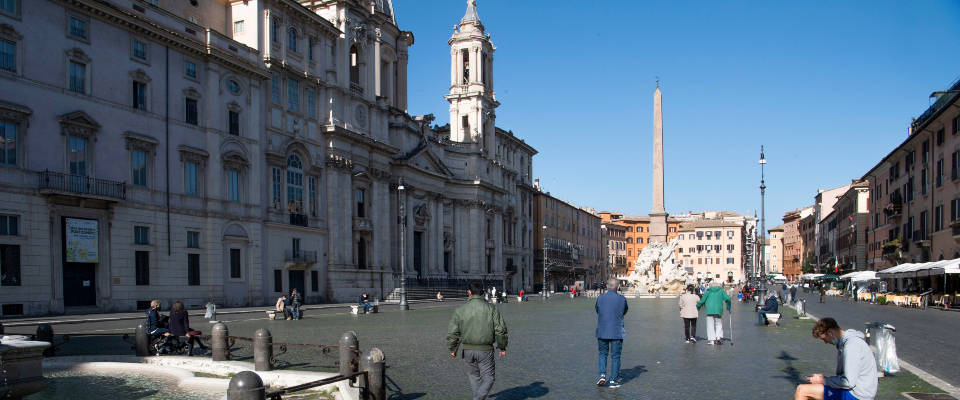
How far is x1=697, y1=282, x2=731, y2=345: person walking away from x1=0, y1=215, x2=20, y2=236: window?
23.1 metres

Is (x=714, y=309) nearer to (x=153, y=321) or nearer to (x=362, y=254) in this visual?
(x=153, y=321)

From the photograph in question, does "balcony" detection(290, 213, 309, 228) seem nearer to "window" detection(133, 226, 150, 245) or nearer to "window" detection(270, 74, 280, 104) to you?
"window" detection(270, 74, 280, 104)

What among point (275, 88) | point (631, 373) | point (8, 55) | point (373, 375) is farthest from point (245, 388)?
point (275, 88)

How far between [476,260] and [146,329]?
50853 millimetres

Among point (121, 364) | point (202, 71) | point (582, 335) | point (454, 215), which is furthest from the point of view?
point (454, 215)

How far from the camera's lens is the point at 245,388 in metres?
6.17

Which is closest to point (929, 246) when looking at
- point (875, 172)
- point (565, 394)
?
point (875, 172)

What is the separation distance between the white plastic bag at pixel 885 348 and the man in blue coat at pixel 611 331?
4.28 metres

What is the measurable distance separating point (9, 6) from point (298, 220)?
18385 mm

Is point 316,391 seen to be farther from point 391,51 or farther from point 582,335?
point 391,51

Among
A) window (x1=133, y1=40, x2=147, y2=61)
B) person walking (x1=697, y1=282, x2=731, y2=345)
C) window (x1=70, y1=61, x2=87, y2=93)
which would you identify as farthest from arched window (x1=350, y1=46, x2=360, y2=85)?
person walking (x1=697, y1=282, x2=731, y2=345)

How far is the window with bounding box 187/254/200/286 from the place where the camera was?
3234cm

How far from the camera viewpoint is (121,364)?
12414 mm

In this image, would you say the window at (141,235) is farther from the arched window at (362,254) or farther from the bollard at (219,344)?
the bollard at (219,344)
